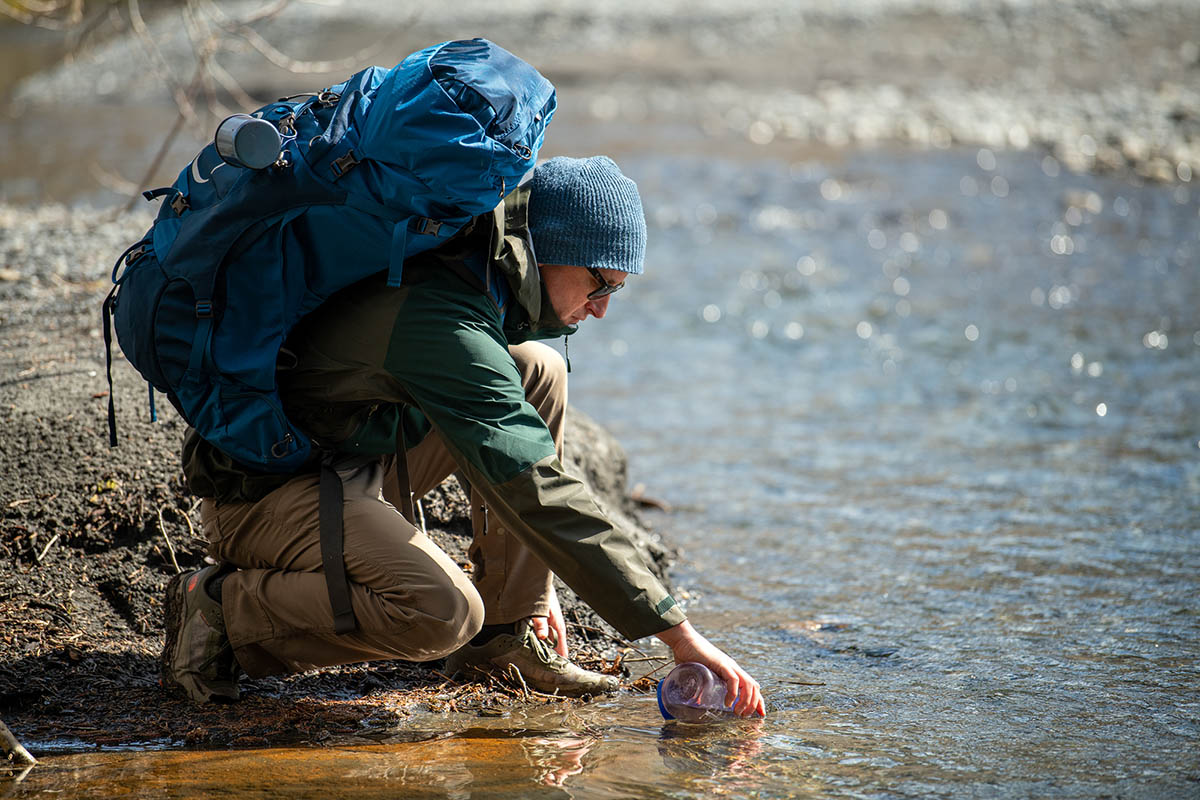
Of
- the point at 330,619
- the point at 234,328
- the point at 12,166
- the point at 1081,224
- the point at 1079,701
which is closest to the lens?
the point at 234,328

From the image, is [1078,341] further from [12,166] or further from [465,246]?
[12,166]

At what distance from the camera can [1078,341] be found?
877 cm

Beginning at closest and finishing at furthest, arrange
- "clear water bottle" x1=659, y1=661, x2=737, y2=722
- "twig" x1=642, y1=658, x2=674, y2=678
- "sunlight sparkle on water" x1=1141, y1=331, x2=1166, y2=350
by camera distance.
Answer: "clear water bottle" x1=659, y1=661, x2=737, y2=722
"twig" x1=642, y1=658, x2=674, y2=678
"sunlight sparkle on water" x1=1141, y1=331, x2=1166, y2=350

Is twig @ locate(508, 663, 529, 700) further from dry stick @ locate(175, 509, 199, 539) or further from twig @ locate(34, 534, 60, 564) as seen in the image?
twig @ locate(34, 534, 60, 564)

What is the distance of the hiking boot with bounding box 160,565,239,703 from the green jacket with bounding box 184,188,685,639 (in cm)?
65

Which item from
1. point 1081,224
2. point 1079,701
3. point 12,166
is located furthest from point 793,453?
point 12,166

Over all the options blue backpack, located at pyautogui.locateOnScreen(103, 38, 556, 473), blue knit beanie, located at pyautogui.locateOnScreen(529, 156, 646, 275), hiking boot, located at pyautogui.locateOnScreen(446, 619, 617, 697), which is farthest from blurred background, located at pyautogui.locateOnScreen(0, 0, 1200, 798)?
blue knit beanie, located at pyautogui.locateOnScreen(529, 156, 646, 275)

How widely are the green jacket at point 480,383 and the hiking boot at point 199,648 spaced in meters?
0.65

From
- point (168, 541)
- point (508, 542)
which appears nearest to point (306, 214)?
point (508, 542)

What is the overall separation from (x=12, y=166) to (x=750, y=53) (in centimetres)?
1303

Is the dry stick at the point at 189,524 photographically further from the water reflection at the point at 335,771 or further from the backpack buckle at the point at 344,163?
the backpack buckle at the point at 344,163

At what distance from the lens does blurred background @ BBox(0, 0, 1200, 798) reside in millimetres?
3430

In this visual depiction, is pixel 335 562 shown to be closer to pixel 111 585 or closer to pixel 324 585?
pixel 324 585

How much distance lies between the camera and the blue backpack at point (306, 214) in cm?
270
